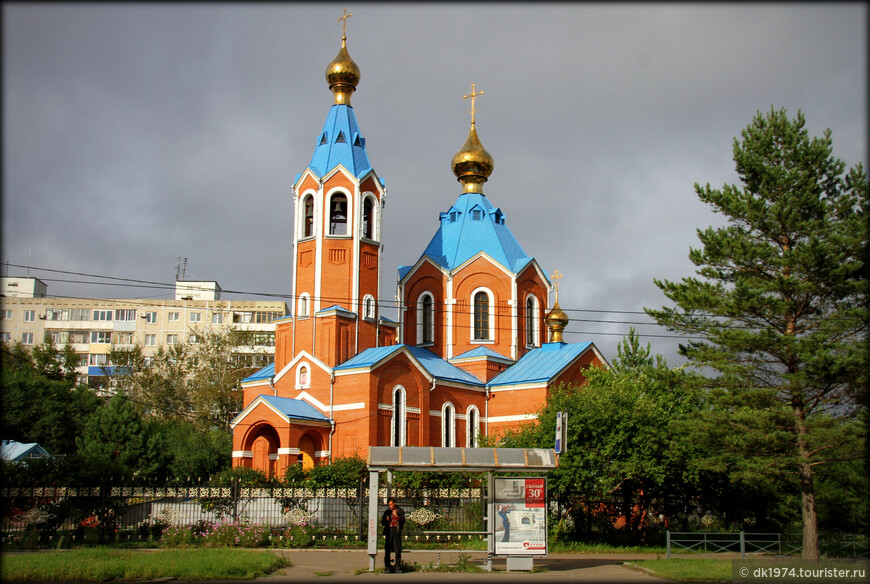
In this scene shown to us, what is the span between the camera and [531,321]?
1391 inches

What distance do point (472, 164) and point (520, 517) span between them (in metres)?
22.9

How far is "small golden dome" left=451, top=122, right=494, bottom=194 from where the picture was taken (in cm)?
3678

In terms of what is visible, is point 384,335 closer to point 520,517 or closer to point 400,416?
point 400,416

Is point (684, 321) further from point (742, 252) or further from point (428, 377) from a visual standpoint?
point (428, 377)

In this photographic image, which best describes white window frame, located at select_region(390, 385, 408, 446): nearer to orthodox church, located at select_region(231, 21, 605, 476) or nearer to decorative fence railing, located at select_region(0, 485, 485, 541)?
orthodox church, located at select_region(231, 21, 605, 476)

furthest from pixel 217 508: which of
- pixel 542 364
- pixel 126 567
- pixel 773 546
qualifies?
pixel 542 364

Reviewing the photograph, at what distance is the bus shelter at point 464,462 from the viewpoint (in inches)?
631

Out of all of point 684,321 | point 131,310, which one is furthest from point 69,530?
point 131,310

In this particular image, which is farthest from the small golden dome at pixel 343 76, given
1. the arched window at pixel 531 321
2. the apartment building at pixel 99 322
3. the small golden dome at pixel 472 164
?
the apartment building at pixel 99 322

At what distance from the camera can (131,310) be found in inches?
2372

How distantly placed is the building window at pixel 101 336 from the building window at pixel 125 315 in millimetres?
1307

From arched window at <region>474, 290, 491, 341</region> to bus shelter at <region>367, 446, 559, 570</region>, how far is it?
58.2 ft

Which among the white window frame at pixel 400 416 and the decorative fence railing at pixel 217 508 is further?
the white window frame at pixel 400 416

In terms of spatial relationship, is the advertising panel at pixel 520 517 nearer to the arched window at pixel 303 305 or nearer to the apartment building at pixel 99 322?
the arched window at pixel 303 305
